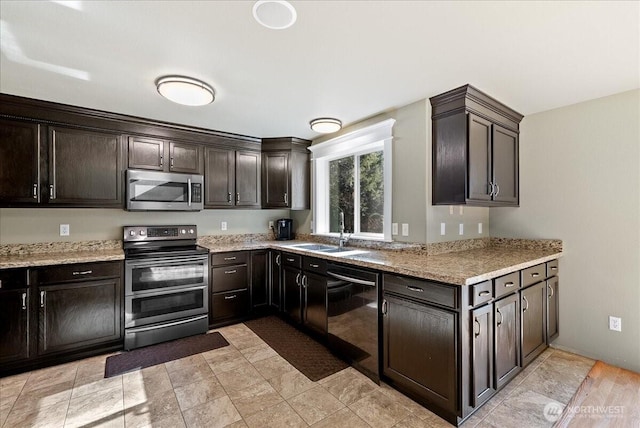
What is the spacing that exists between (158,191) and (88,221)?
2.62ft

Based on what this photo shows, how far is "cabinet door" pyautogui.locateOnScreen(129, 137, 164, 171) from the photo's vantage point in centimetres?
327

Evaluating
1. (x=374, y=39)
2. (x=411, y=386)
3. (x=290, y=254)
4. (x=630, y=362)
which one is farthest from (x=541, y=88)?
(x=290, y=254)

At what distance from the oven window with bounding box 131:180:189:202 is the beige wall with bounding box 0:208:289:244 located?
0.38 metres

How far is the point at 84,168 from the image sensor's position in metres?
3.00

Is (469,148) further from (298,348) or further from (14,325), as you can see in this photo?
(14,325)

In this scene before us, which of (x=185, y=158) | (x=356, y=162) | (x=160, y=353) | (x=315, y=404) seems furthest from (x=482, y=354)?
Result: (x=185, y=158)

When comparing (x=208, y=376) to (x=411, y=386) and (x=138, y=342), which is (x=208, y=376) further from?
(x=411, y=386)

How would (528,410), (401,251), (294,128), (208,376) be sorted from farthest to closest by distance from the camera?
(294,128) < (401,251) < (208,376) < (528,410)

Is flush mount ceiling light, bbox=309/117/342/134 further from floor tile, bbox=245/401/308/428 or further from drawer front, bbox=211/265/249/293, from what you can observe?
floor tile, bbox=245/401/308/428

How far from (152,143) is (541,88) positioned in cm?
389

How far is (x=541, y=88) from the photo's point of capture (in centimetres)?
246

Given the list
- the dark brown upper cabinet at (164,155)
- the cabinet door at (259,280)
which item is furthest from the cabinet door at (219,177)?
the cabinet door at (259,280)

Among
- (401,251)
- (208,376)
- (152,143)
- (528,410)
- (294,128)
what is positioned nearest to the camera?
(528,410)

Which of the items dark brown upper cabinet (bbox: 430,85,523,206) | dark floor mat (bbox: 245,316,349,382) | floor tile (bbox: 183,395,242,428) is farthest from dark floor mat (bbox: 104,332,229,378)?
dark brown upper cabinet (bbox: 430,85,523,206)
